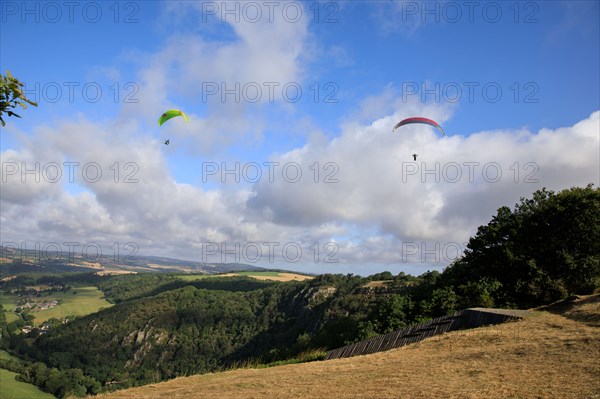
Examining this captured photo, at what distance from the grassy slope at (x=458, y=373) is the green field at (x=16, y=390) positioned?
147872 mm

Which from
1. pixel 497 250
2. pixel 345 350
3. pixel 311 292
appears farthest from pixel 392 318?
pixel 311 292

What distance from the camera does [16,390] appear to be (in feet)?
430

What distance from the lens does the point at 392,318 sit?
36.6 meters

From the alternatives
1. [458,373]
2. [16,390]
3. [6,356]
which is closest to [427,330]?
[458,373]

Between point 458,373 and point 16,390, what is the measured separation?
170m

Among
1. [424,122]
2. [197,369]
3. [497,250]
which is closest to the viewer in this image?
[424,122]

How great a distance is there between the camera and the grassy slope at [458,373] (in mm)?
12469

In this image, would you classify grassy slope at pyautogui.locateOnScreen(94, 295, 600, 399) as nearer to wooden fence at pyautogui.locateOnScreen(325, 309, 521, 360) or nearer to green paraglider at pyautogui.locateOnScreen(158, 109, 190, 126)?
wooden fence at pyautogui.locateOnScreen(325, 309, 521, 360)

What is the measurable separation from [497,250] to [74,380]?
170 metres

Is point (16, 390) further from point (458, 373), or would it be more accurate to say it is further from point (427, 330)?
point (458, 373)

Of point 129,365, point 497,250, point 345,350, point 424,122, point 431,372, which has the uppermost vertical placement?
point 424,122

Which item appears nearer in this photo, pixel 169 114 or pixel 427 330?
pixel 427 330

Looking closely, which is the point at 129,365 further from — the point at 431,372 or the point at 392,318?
the point at 431,372

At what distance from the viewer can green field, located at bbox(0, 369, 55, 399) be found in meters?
124
